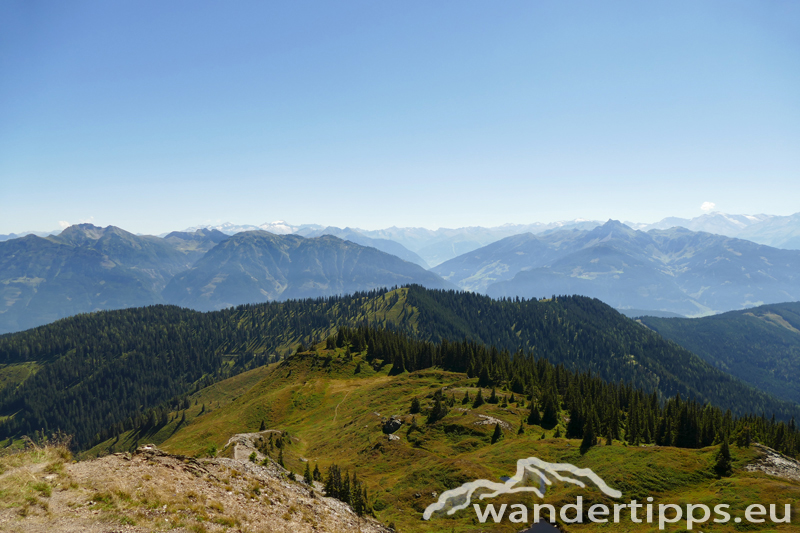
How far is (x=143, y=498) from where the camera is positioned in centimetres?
2769

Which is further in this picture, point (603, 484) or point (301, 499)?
→ point (603, 484)

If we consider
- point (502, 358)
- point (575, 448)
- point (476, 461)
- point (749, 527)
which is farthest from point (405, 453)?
point (502, 358)

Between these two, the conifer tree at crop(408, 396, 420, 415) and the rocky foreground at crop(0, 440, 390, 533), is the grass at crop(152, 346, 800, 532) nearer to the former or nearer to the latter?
the conifer tree at crop(408, 396, 420, 415)

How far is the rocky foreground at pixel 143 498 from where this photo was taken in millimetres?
23547

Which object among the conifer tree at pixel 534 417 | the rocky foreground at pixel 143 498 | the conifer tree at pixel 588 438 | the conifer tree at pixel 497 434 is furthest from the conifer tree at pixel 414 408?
the rocky foreground at pixel 143 498

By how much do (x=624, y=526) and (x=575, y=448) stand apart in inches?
858

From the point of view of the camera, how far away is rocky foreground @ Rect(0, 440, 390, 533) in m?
23.5

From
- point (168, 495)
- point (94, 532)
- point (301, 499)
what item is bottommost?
point (301, 499)

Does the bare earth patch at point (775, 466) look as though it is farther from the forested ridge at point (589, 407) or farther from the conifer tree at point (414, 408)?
the conifer tree at point (414, 408)

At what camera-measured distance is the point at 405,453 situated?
7850 cm

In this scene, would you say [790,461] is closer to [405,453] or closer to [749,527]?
[749,527]

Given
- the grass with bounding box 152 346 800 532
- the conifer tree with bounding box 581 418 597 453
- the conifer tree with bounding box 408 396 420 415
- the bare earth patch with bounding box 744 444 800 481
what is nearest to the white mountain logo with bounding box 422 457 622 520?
the grass with bounding box 152 346 800 532

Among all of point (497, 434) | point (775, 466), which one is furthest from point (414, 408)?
point (775, 466)

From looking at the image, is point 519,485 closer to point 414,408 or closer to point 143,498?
point 414,408
